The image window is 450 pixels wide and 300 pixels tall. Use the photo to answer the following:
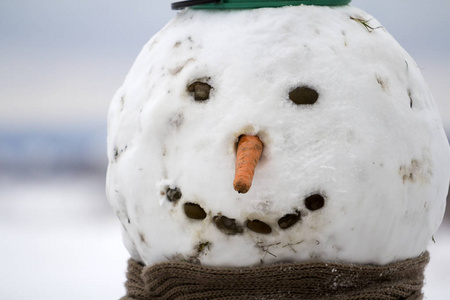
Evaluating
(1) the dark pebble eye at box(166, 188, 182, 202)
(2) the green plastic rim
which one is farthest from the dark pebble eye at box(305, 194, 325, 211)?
(2) the green plastic rim

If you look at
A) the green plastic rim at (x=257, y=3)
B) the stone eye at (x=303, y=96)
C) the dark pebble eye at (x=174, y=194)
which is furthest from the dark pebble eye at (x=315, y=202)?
the green plastic rim at (x=257, y=3)

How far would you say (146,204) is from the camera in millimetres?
1769

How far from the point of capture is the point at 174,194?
1.70 metres

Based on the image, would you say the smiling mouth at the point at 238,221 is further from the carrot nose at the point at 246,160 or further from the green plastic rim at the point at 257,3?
the green plastic rim at the point at 257,3

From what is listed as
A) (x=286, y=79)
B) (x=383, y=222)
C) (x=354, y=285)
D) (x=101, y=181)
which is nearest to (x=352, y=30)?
(x=286, y=79)

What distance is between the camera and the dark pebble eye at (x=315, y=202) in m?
1.61

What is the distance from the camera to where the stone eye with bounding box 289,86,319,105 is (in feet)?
5.37

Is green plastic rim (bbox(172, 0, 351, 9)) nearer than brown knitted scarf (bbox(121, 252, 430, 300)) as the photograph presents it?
No

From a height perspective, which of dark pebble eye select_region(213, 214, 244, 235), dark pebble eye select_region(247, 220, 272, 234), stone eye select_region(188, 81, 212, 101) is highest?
stone eye select_region(188, 81, 212, 101)

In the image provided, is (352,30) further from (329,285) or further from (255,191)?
(329,285)

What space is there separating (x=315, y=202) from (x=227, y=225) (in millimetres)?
249

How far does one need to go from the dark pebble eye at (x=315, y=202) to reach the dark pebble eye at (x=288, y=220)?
4cm

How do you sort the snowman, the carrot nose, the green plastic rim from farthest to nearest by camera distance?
the green plastic rim < the snowman < the carrot nose

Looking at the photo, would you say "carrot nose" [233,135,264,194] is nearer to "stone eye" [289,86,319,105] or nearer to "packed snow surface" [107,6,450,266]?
"packed snow surface" [107,6,450,266]
